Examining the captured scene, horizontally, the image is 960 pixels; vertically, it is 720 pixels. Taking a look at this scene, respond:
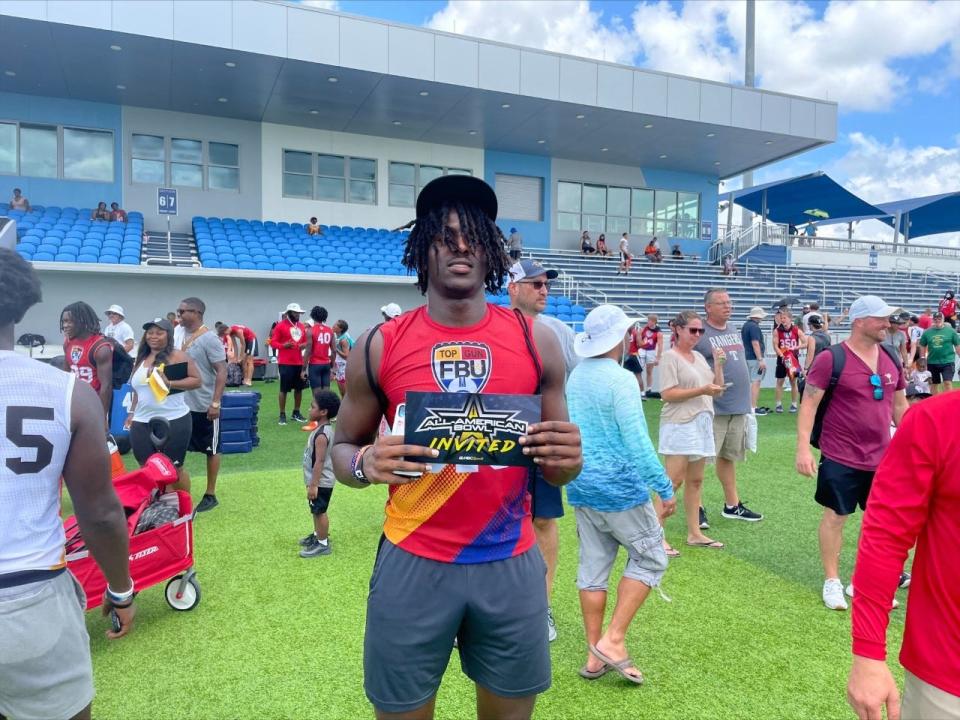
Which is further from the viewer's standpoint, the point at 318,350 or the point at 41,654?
the point at 318,350

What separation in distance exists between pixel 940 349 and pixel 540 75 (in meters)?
12.5

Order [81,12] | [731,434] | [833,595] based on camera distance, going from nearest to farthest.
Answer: [833,595] < [731,434] < [81,12]

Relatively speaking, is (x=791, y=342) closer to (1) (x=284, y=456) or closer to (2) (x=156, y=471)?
(1) (x=284, y=456)

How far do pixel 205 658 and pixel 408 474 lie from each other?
275 centimetres

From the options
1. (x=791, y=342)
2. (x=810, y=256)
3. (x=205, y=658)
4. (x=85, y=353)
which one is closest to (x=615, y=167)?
(x=810, y=256)

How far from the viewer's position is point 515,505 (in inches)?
77.0

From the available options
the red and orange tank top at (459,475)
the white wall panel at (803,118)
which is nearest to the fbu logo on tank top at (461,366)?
the red and orange tank top at (459,475)

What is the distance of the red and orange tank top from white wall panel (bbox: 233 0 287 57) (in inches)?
648

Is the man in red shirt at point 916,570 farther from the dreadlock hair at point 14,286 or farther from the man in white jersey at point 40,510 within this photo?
the dreadlock hair at point 14,286

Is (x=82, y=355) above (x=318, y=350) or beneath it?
above

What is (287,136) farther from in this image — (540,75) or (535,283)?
(535,283)

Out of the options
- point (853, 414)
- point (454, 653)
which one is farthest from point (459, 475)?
point (853, 414)

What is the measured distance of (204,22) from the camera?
15234mm

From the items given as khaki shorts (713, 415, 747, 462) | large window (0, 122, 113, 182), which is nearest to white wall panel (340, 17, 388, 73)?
large window (0, 122, 113, 182)
